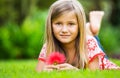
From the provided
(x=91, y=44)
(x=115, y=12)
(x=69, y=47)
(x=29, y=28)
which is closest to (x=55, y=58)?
(x=69, y=47)

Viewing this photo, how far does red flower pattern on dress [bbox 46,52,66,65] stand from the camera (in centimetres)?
570

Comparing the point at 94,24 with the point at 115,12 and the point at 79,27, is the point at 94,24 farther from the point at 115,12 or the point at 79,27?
the point at 115,12

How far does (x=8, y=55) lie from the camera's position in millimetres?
17922

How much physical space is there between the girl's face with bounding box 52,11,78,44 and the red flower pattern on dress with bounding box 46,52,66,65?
11.9 inches

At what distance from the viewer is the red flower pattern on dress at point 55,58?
5.70m

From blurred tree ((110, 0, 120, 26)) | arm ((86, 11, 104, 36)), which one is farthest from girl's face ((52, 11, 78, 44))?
blurred tree ((110, 0, 120, 26))

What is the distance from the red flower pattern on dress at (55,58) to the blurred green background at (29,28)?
7.92m

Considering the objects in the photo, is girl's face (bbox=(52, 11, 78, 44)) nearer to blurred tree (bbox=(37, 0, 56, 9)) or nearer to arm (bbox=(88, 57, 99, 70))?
arm (bbox=(88, 57, 99, 70))

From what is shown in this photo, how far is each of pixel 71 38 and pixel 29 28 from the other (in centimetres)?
1219

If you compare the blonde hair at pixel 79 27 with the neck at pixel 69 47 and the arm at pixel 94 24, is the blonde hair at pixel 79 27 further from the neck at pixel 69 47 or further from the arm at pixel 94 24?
the arm at pixel 94 24

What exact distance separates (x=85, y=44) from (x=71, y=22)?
37 centimetres

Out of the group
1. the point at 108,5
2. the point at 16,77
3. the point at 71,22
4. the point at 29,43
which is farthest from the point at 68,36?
the point at 108,5

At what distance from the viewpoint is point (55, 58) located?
5723mm

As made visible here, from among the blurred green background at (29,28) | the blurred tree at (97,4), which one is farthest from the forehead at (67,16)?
the blurred tree at (97,4)
